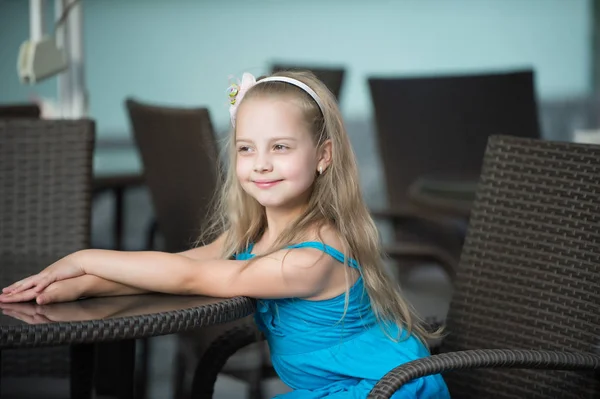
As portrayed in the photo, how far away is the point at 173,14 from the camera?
7.26 meters

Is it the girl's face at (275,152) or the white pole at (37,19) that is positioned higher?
the white pole at (37,19)

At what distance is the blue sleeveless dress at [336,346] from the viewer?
6.04 ft

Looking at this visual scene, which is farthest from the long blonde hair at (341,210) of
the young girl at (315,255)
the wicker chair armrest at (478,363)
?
the wicker chair armrest at (478,363)

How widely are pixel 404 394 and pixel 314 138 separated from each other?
0.46 m

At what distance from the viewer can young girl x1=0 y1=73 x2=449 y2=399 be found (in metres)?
1.81

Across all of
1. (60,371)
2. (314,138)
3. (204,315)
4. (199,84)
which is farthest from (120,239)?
(199,84)

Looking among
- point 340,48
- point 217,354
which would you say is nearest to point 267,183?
point 217,354

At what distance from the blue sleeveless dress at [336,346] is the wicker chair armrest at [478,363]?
189 mm

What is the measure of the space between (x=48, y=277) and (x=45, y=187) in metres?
0.75

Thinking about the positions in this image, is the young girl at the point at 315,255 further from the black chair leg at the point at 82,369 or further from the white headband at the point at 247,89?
the black chair leg at the point at 82,369

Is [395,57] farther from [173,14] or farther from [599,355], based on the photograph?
[599,355]

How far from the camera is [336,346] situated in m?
1.88

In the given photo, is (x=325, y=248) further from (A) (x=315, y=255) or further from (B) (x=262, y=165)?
(B) (x=262, y=165)

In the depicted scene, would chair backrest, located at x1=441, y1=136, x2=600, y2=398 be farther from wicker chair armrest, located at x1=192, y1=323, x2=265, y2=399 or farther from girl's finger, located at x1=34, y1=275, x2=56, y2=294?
girl's finger, located at x1=34, y1=275, x2=56, y2=294
